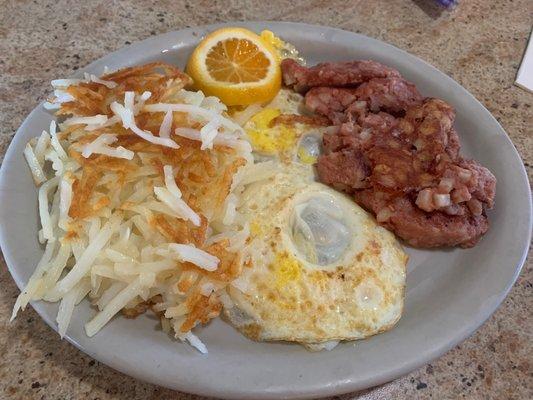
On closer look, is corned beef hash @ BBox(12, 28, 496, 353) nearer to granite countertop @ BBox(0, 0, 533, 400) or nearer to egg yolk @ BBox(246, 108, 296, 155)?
egg yolk @ BBox(246, 108, 296, 155)

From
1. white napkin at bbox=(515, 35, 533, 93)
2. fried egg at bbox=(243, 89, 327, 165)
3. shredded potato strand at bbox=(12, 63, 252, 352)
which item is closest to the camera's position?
shredded potato strand at bbox=(12, 63, 252, 352)

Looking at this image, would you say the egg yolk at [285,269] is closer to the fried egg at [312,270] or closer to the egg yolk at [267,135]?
the fried egg at [312,270]

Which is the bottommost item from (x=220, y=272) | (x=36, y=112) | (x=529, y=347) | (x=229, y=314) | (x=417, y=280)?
(x=529, y=347)

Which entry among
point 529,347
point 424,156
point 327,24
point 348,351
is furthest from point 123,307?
point 327,24

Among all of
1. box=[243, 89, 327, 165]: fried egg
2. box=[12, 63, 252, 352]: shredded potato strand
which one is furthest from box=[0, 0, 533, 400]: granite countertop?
box=[243, 89, 327, 165]: fried egg

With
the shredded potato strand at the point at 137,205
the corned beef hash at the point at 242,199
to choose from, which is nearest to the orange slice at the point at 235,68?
the corned beef hash at the point at 242,199

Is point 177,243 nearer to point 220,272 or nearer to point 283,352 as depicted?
point 220,272

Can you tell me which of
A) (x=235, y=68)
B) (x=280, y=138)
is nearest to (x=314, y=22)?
(x=235, y=68)
